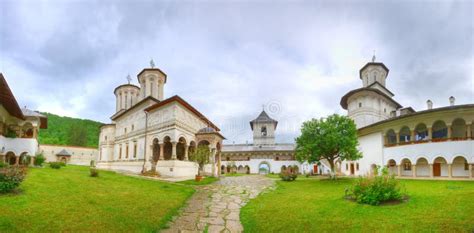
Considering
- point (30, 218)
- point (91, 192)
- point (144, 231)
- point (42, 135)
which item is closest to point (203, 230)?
point (144, 231)

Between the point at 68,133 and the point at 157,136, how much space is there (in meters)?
51.1

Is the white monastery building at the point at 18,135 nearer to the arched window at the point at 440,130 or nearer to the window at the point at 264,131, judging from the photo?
the arched window at the point at 440,130

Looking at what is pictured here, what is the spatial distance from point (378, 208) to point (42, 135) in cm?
7482

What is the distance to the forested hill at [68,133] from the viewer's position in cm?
6069

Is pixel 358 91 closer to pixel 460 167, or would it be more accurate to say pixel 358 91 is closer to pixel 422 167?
pixel 422 167

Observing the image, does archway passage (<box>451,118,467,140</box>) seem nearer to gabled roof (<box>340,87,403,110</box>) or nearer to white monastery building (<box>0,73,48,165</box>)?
gabled roof (<box>340,87,403,110</box>)

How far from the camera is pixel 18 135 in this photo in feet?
67.1

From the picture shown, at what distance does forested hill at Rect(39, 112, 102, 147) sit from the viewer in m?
60.7

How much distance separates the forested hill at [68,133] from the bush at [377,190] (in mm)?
64140

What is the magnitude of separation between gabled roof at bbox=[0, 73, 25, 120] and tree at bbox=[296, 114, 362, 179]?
19.1 metres

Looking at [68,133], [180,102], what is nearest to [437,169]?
[180,102]

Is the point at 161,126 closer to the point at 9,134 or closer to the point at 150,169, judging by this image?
the point at 150,169

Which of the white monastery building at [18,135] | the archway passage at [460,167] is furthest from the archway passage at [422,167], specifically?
the white monastery building at [18,135]

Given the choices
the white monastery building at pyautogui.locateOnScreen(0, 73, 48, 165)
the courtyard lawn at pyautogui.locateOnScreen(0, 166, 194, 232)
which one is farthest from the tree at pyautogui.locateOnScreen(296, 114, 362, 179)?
the white monastery building at pyautogui.locateOnScreen(0, 73, 48, 165)
